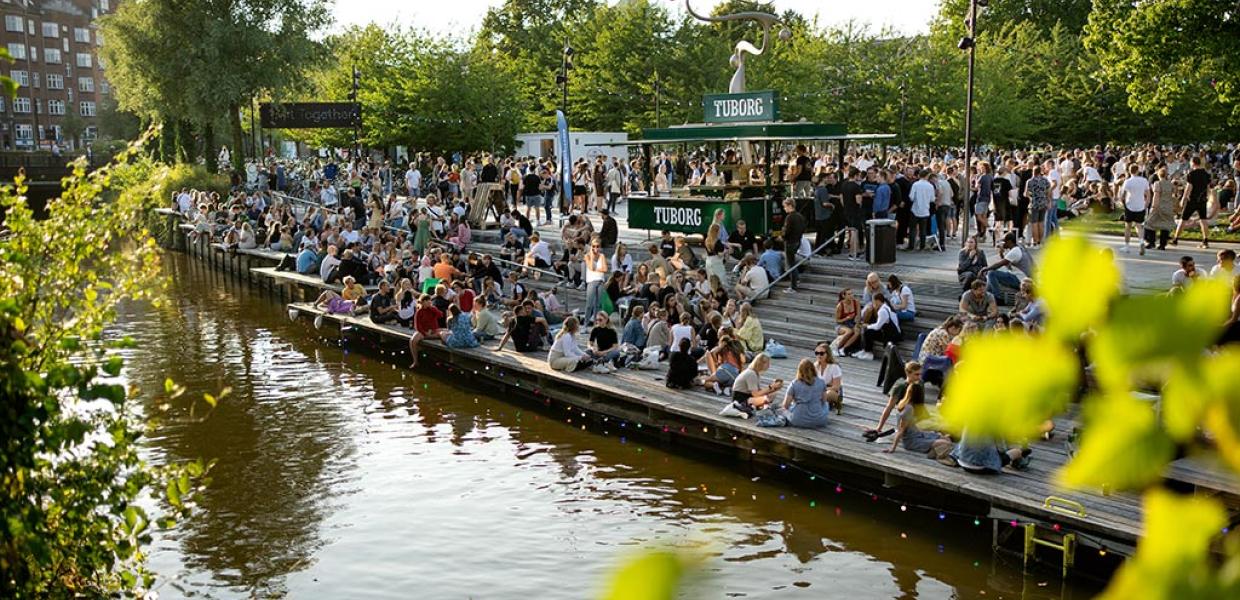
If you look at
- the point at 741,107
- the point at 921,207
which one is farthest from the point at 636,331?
the point at 741,107

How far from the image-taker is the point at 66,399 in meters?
7.76

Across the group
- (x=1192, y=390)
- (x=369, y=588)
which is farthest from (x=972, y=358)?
(x=369, y=588)

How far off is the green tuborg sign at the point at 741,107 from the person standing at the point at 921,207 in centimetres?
334

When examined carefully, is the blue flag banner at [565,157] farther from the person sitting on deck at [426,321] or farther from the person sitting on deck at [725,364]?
the person sitting on deck at [725,364]

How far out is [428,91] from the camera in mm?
52125

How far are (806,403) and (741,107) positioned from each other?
12.4 metres

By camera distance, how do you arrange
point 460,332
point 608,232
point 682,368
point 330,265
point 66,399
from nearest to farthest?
point 66,399, point 682,368, point 460,332, point 608,232, point 330,265

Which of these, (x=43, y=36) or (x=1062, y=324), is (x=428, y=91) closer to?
(x=1062, y=324)

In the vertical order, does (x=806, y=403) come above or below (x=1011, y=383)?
below

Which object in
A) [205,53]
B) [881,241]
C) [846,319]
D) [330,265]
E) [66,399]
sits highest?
[205,53]

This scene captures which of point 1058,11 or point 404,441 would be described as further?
point 1058,11

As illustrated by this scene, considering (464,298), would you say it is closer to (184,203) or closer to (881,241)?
(881,241)

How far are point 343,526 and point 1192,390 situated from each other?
14950 millimetres

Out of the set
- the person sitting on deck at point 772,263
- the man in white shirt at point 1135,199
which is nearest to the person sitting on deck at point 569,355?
the person sitting on deck at point 772,263
